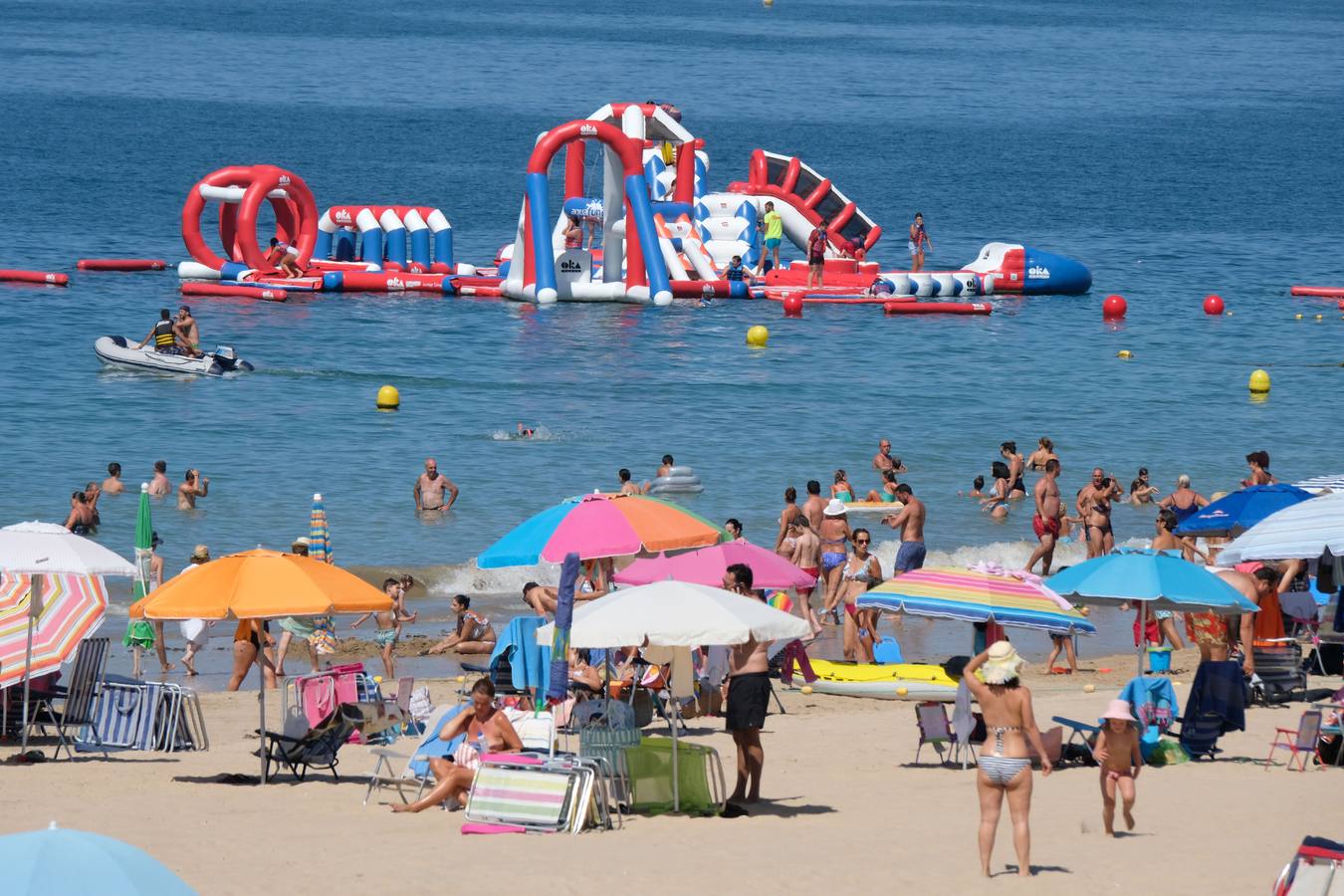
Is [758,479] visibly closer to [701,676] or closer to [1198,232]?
[701,676]

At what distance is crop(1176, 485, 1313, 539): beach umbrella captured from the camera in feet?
46.3

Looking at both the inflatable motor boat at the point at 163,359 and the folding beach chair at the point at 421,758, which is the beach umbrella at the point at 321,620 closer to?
the folding beach chair at the point at 421,758

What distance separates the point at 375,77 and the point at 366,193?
4311 centimetres

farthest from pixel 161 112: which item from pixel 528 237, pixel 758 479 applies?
pixel 758 479

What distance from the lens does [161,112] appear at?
79938 mm

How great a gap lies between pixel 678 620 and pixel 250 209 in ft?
84.0

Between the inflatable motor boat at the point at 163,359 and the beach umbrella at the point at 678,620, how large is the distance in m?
19.5

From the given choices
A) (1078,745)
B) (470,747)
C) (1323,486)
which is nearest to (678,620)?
(470,747)

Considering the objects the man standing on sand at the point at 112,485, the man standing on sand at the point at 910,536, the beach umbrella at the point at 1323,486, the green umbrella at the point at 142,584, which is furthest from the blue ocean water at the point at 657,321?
the beach umbrella at the point at 1323,486

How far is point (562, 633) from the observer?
9.88m

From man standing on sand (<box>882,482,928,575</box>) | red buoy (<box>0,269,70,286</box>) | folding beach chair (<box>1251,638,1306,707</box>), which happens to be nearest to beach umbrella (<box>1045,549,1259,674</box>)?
folding beach chair (<box>1251,638,1306,707</box>)

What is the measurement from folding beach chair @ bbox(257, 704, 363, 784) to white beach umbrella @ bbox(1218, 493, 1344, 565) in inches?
221

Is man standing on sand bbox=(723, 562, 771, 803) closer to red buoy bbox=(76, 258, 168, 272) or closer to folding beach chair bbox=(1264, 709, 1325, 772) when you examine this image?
folding beach chair bbox=(1264, 709, 1325, 772)

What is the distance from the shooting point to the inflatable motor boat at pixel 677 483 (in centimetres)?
2130
